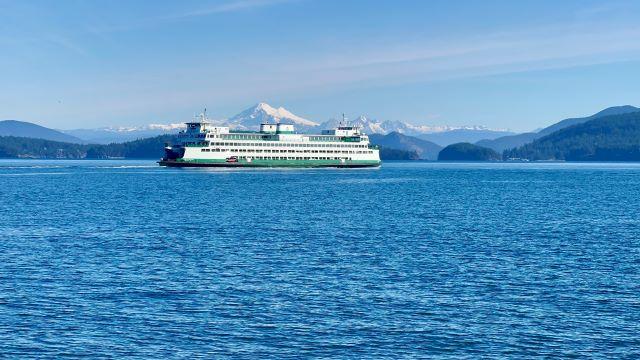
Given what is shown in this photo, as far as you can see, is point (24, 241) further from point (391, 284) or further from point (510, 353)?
point (510, 353)

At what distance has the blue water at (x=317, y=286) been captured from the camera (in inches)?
1271

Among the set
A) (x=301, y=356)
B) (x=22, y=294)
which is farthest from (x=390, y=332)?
(x=22, y=294)

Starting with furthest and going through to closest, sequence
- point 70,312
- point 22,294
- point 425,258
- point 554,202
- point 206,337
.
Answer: point 554,202
point 425,258
point 22,294
point 70,312
point 206,337

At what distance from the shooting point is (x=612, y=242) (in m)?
63.0

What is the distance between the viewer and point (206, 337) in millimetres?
32875

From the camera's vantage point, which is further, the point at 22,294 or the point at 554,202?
the point at 554,202

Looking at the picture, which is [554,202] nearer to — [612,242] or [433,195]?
[433,195]

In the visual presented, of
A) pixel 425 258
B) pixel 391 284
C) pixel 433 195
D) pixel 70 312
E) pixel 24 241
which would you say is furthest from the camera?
pixel 433 195

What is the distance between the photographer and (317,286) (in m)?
43.4

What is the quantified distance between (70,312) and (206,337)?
303 inches

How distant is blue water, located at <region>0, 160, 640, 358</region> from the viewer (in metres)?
32.3

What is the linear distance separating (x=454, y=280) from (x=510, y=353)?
46.8 ft

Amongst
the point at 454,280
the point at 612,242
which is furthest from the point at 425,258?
the point at 612,242

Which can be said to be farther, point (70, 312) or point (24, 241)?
point (24, 241)
